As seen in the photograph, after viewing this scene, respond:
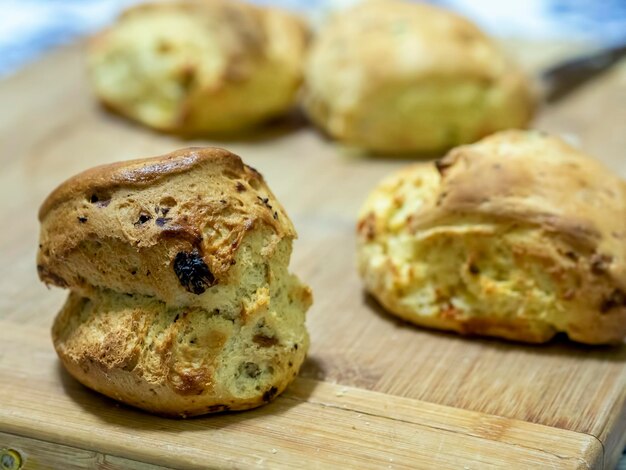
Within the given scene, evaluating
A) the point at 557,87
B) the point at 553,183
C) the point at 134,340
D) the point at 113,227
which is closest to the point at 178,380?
the point at 134,340

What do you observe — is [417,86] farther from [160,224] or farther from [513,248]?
[160,224]

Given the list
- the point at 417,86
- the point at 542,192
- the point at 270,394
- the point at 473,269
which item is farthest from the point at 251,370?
the point at 417,86

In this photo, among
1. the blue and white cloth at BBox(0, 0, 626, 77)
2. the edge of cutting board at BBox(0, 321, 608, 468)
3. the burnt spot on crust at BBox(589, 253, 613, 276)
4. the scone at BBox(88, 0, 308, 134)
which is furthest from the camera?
the blue and white cloth at BBox(0, 0, 626, 77)

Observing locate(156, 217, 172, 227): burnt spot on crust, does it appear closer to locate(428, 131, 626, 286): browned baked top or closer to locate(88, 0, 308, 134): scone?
locate(428, 131, 626, 286): browned baked top

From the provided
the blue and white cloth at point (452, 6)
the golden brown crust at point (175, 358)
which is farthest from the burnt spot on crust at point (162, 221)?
the blue and white cloth at point (452, 6)

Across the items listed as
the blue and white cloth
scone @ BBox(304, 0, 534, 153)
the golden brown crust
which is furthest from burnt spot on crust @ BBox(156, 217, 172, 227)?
the blue and white cloth

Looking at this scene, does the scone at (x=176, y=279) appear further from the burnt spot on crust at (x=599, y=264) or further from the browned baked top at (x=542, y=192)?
the burnt spot on crust at (x=599, y=264)

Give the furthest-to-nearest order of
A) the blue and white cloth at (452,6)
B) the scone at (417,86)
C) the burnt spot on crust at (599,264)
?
1. the blue and white cloth at (452,6)
2. the scone at (417,86)
3. the burnt spot on crust at (599,264)

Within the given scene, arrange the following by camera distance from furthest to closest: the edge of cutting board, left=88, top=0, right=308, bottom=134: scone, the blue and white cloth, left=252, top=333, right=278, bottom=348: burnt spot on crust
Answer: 1. the blue and white cloth
2. left=88, top=0, right=308, bottom=134: scone
3. left=252, top=333, right=278, bottom=348: burnt spot on crust
4. the edge of cutting board

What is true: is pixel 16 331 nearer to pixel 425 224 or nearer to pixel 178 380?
pixel 178 380
